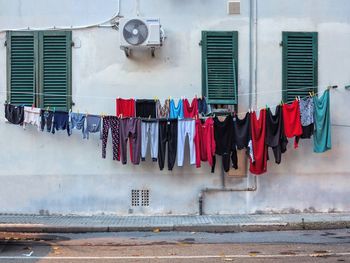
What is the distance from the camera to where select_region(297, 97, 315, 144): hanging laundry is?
38.8ft

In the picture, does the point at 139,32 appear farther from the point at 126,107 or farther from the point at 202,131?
the point at 202,131

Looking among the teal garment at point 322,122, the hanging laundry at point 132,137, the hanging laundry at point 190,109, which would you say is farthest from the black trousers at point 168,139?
the teal garment at point 322,122

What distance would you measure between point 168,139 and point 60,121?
226 centimetres

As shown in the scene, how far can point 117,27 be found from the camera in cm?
1232

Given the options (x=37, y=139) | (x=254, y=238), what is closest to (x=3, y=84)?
(x=37, y=139)

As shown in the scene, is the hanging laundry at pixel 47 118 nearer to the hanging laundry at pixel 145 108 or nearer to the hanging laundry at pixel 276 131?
the hanging laundry at pixel 145 108

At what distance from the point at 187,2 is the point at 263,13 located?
1642 millimetres

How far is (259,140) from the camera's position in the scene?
39.2 feet

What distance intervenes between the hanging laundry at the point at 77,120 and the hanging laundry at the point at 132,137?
808 mm

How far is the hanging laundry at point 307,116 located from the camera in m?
11.8

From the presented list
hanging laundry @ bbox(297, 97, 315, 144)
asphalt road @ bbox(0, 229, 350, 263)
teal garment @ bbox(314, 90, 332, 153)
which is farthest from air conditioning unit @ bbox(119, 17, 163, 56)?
asphalt road @ bbox(0, 229, 350, 263)

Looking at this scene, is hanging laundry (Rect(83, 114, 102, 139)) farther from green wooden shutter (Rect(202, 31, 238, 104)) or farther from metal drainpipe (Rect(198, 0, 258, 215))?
metal drainpipe (Rect(198, 0, 258, 215))

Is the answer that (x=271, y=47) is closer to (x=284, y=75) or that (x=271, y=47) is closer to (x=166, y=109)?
(x=284, y=75)

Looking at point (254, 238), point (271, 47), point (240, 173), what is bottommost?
point (254, 238)
